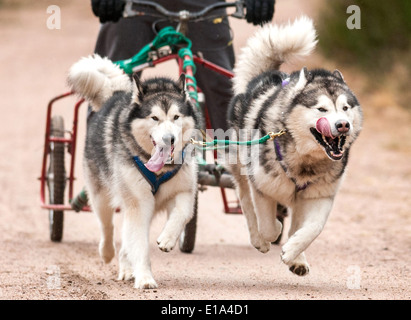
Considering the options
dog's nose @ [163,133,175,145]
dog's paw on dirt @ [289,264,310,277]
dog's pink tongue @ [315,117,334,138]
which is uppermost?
dog's pink tongue @ [315,117,334,138]

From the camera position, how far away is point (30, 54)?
2120cm

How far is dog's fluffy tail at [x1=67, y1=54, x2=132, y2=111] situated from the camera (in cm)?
557

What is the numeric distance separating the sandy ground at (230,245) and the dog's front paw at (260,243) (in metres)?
0.19

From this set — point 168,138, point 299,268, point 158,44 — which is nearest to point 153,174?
point 168,138

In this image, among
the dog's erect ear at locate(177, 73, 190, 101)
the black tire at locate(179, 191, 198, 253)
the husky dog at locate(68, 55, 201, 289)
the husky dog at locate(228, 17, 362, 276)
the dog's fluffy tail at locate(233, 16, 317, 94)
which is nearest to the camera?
the husky dog at locate(228, 17, 362, 276)

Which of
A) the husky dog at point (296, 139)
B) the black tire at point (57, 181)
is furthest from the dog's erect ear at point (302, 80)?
the black tire at point (57, 181)

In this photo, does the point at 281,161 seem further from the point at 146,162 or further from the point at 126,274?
the point at 126,274

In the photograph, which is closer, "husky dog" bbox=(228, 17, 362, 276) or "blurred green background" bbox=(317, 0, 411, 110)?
"husky dog" bbox=(228, 17, 362, 276)

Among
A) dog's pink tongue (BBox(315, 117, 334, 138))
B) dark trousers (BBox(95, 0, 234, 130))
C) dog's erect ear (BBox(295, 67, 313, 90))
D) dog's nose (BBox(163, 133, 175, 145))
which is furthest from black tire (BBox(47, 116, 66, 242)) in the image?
dog's pink tongue (BBox(315, 117, 334, 138))

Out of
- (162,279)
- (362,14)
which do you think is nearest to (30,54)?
(362,14)

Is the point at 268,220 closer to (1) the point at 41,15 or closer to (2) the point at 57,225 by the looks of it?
(2) the point at 57,225

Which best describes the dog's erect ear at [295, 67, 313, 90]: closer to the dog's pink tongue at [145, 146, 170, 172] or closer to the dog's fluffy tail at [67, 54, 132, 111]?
the dog's pink tongue at [145, 146, 170, 172]

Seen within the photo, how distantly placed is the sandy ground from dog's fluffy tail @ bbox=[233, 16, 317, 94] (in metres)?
1.15

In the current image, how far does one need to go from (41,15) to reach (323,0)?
495 inches
